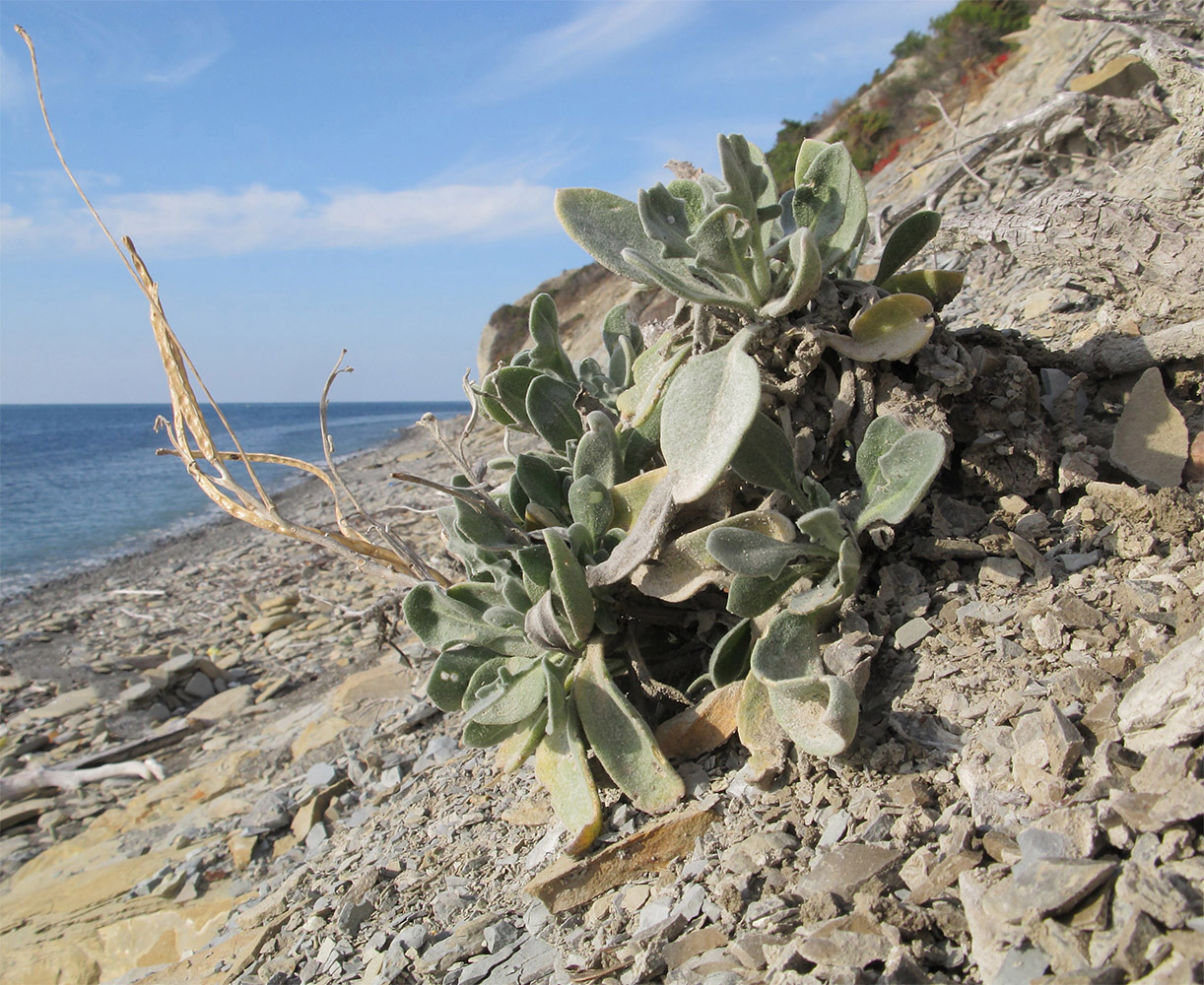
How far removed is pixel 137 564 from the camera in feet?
42.9

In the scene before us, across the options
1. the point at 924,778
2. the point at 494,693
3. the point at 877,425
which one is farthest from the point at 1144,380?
the point at 494,693

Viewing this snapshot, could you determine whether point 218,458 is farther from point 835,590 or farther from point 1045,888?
point 1045,888

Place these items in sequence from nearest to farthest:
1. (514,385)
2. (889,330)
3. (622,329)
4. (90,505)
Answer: (889,330) → (514,385) → (622,329) → (90,505)

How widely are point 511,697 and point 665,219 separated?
1224mm

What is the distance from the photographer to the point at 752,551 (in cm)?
176

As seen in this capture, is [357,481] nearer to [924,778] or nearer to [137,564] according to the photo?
[137,564]

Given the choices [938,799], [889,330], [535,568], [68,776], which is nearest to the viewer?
[938,799]

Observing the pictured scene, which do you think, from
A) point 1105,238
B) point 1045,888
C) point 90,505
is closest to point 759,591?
point 1045,888

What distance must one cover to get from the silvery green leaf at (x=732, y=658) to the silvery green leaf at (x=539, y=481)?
2.03ft

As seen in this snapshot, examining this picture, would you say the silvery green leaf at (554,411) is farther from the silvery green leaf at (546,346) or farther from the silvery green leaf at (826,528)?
the silvery green leaf at (826,528)

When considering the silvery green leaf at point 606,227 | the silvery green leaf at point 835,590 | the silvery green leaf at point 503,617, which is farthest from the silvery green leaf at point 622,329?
the silvery green leaf at point 835,590

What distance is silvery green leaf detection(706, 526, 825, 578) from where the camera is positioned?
1.71 metres

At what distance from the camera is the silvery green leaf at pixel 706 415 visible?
1.70 metres

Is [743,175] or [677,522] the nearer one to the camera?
[743,175]
